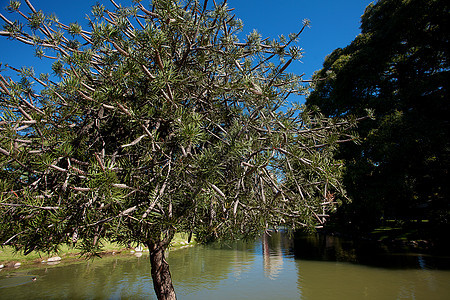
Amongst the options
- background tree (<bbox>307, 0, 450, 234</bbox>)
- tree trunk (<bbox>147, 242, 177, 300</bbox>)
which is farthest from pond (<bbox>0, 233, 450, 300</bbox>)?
tree trunk (<bbox>147, 242, 177, 300</bbox>)

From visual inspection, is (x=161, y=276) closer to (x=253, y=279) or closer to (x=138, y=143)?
(x=138, y=143)

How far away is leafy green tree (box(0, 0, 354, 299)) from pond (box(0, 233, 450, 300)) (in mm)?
5938

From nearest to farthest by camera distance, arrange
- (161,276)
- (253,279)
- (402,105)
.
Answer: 1. (161,276)
2. (253,279)
3. (402,105)

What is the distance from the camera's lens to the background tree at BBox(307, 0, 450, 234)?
12617 mm

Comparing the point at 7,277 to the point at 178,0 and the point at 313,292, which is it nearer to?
the point at 313,292

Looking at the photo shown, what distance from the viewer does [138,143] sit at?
2463 mm

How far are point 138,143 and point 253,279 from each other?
11.8m

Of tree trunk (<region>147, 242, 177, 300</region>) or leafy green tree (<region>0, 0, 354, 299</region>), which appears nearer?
leafy green tree (<region>0, 0, 354, 299</region>)

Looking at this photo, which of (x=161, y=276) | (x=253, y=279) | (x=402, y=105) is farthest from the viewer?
(x=402, y=105)

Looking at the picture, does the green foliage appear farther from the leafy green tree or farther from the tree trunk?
the tree trunk

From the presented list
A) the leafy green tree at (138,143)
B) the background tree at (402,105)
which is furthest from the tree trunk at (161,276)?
the background tree at (402,105)

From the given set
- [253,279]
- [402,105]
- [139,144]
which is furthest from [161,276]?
[402,105]

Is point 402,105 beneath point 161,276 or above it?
above

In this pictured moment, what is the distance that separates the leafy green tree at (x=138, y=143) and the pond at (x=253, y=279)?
594 cm
